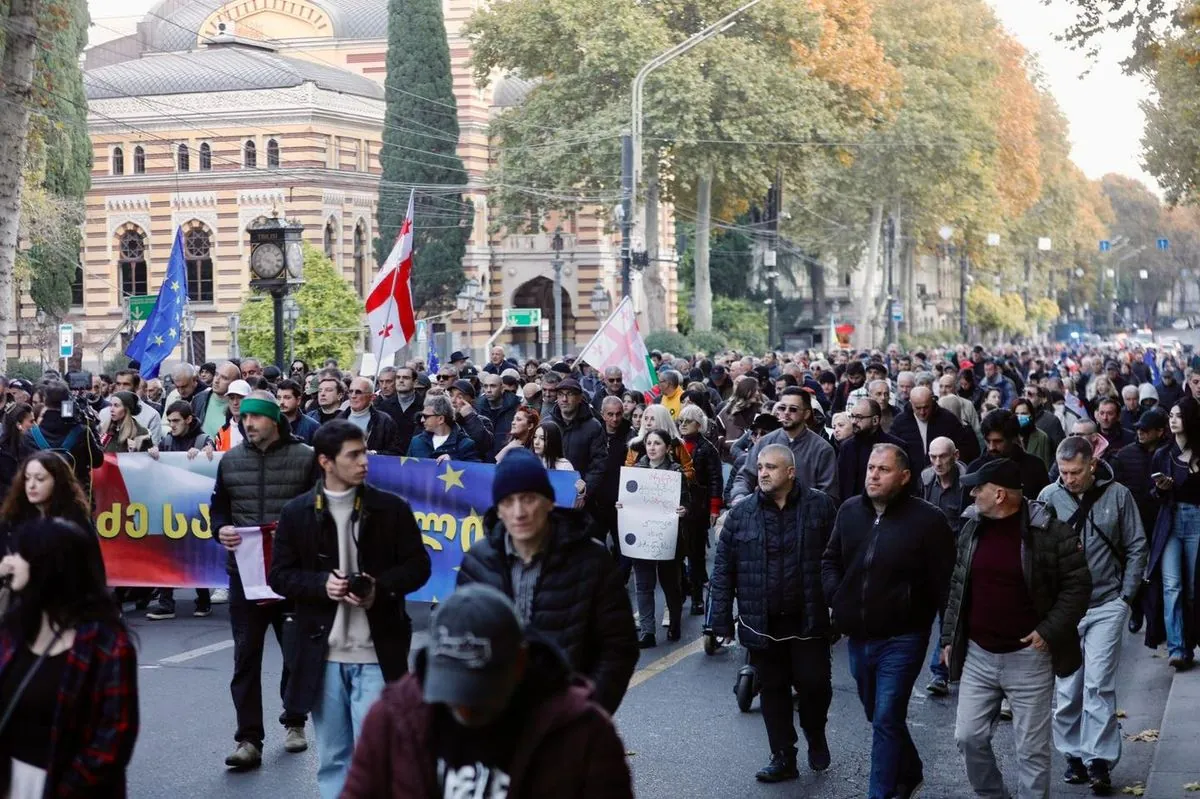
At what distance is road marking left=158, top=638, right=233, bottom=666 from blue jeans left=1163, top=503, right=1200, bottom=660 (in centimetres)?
607

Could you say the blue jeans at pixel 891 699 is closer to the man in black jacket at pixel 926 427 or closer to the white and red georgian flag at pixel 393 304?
the man in black jacket at pixel 926 427

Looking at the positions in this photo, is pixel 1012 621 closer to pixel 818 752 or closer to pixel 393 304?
pixel 818 752

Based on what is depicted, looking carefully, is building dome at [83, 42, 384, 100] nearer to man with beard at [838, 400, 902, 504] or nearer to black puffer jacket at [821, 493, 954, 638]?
man with beard at [838, 400, 902, 504]

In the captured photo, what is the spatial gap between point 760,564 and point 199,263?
55.7 metres

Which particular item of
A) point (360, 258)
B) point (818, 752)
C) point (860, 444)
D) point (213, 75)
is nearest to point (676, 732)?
point (818, 752)

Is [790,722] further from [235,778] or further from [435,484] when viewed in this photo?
[435,484]

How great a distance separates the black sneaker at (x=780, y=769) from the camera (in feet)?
29.3

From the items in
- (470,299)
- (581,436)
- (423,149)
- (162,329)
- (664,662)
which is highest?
(423,149)

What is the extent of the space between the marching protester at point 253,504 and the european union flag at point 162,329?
11939mm

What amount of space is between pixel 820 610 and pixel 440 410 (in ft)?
16.1

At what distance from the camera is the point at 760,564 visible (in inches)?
356

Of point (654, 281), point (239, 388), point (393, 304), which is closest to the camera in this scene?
point (239, 388)

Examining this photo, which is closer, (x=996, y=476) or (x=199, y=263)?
(x=996, y=476)

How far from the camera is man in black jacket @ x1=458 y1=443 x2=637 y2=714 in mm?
5793
